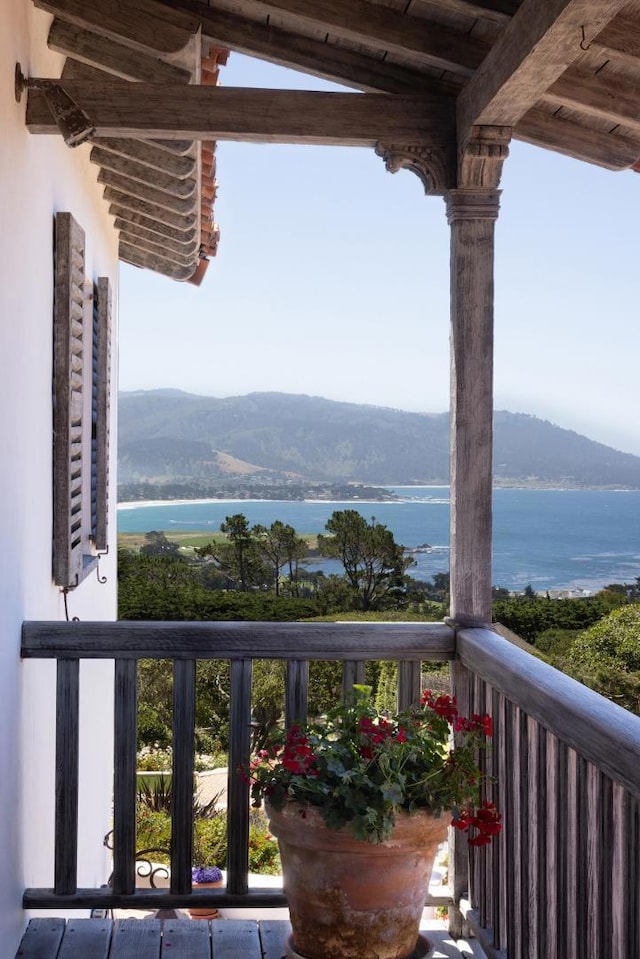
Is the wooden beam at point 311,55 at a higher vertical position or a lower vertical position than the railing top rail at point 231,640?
higher

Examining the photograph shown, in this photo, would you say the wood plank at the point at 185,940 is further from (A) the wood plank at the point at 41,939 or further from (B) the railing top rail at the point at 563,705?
(B) the railing top rail at the point at 563,705

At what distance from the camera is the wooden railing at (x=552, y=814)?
5.46 feet

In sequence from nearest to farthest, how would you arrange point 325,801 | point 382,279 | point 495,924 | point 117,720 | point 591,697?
1. point 591,697
2. point 325,801
3. point 495,924
4. point 117,720
5. point 382,279

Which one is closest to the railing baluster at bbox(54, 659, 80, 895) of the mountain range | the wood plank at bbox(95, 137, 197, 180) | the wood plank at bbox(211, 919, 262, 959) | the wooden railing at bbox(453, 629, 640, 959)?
the wood plank at bbox(211, 919, 262, 959)

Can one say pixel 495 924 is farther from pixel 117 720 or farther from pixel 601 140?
pixel 601 140

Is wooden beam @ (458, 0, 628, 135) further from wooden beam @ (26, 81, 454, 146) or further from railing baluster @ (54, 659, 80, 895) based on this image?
railing baluster @ (54, 659, 80, 895)

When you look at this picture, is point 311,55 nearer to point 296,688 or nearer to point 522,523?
point 296,688

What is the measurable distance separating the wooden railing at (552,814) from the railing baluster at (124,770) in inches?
33.6

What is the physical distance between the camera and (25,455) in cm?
269

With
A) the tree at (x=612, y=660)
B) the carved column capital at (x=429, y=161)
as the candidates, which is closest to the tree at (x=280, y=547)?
the tree at (x=612, y=660)

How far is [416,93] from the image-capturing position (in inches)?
111

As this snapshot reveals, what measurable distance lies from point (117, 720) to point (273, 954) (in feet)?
2.28

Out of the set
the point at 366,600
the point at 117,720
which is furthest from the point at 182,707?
the point at 366,600

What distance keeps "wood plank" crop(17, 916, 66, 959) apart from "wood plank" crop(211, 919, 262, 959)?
1.29 ft
